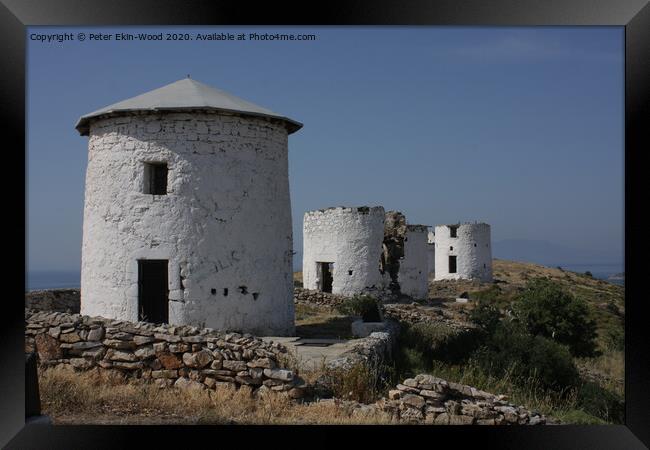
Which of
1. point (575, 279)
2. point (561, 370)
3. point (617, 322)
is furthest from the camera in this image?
point (575, 279)

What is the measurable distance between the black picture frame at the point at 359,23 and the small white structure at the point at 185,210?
A: 5.60m

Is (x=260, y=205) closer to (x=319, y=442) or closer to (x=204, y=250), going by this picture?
(x=204, y=250)

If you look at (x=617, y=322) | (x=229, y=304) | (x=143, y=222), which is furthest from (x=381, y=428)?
(x=617, y=322)

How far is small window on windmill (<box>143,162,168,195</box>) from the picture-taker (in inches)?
480

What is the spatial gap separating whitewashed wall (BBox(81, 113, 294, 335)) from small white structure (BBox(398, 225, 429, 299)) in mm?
14910

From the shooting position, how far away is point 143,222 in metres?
12.0

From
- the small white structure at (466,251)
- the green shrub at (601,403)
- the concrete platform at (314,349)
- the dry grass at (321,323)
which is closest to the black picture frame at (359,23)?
the concrete platform at (314,349)

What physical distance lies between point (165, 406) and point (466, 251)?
3046cm

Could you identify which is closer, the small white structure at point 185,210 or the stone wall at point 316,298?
the small white structure at point 185,210

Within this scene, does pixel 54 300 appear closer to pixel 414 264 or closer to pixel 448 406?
pixel 448 406

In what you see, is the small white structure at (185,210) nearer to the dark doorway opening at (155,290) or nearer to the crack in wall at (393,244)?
the dark doorway opening at (155,290)

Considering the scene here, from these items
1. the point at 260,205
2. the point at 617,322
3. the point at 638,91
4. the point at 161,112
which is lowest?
the point at 617,322

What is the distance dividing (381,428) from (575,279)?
41837 mm

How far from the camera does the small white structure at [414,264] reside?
88.2 feet
